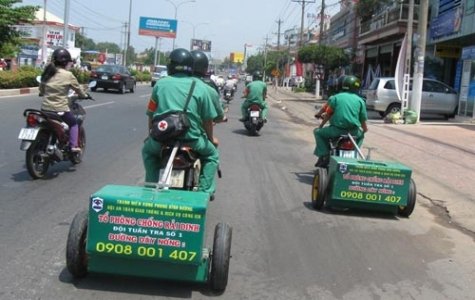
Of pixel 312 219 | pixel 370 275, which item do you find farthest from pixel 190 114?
pixel 312 219

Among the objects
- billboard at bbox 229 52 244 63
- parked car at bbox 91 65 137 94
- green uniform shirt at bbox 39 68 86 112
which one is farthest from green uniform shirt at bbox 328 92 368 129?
billboard at bbox 229 52 244 63

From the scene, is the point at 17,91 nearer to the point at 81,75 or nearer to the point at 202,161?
the point at 81,75

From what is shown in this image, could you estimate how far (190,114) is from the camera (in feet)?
14.6

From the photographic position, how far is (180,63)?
4.60 metres

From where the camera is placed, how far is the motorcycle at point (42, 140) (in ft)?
23.5

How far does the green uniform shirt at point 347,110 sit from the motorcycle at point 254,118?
6817 mm

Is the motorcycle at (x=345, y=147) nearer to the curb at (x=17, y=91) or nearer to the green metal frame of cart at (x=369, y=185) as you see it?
the green metal frame of cart at (x=369, y=185)

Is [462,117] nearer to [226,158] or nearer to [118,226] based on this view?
[226,158]

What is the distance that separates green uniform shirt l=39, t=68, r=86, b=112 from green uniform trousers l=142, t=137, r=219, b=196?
3.50 m

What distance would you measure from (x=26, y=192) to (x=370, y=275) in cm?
426

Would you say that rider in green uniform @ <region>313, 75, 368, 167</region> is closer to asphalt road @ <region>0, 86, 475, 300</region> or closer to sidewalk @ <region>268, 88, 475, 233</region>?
sidewalk @ <region>268, 88, 475, 233</region>

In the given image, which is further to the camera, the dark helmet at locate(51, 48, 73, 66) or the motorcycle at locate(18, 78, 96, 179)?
the dark helmet at locate(51, 48, 73, 66)

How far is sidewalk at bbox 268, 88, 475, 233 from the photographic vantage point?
7.98 metres

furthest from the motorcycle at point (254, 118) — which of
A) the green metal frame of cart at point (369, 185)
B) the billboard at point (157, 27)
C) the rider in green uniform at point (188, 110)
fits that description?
the billboard at point (157, 27)
